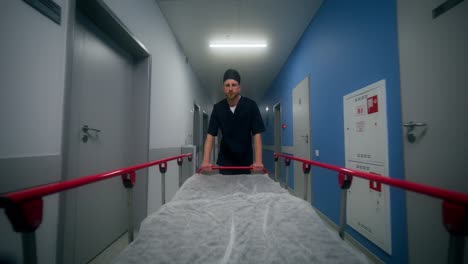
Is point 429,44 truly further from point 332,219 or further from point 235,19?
point 235,19

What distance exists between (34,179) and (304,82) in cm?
347

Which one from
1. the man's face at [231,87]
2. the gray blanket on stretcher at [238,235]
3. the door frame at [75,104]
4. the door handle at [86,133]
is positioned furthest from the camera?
the man's face at [231,87]

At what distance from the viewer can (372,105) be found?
1.64 metres

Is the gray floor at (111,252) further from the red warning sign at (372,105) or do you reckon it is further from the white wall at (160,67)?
the red warning sign at (372,105)

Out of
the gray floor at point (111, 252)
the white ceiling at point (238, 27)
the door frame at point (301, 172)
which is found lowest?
the gray floor at point (111, 252)

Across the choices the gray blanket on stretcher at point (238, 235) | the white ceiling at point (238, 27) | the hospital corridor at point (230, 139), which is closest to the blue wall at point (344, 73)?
the hospital corridor at point (230, 139)

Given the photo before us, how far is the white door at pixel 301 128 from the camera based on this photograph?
3107 mm

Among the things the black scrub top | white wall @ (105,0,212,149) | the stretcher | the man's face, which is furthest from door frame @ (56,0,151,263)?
the man's face

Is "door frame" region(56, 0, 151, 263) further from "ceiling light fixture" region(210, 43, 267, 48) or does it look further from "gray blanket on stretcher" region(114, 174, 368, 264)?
"ceiling light fixture" region(210, 43, 267, 48)

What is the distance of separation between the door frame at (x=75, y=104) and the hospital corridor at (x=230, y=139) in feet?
0.04

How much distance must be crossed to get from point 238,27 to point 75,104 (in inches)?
105

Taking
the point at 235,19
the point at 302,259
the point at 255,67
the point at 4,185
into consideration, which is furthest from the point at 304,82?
the point at 4,185

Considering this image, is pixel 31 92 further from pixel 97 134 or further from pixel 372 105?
pixel 372 105

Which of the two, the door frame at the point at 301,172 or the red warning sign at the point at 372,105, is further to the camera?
the door frame at the point at 301,172
